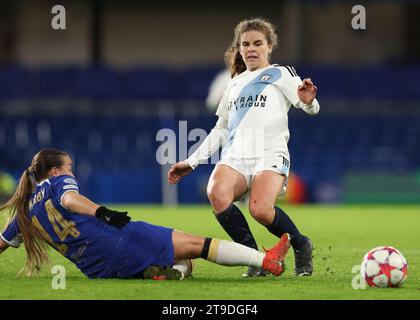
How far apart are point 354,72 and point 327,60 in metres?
2.20

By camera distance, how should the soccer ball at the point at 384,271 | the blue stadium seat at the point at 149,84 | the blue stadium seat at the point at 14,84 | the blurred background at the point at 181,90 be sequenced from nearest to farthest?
the soccer ball at the point at 384,271 < the blurred background at the point at 181,90 < the blue stadium seat at the point at 14,84 < the blue stadium seat at the point at 149,84

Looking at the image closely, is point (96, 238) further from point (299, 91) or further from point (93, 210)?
point (299, 91)

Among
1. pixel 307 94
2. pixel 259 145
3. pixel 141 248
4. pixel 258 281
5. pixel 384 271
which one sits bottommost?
pixel 258 281

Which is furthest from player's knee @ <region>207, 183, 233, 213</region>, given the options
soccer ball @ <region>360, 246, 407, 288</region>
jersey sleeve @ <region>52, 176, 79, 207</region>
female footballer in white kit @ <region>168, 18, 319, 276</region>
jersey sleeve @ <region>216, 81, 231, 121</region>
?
soccer ball @ <region>360, 246, 407, 288</region>

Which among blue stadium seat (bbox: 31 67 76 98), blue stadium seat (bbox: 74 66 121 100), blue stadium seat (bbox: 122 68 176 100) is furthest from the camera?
blue stadium seat (bbox: 122 68 176 100)

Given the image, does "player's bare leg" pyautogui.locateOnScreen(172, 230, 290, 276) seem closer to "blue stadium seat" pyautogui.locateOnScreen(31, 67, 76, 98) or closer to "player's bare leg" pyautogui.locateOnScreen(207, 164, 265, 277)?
"player's bare leg" pyautogui.locateOnScreen(207, 164, 265, 277)

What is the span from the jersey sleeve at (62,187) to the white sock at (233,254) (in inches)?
40.5

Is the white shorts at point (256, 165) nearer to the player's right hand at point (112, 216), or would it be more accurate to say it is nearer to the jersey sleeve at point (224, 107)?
the jersey sleeve at point (224, 107)

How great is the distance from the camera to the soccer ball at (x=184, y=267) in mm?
7449

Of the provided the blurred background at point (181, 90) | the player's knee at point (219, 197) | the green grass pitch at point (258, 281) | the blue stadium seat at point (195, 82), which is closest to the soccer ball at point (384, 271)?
the green grass pitch at point (258, 281)

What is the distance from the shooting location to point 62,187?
7.27m

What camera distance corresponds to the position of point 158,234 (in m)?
7.30

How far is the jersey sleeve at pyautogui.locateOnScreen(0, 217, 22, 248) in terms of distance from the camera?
760 cm

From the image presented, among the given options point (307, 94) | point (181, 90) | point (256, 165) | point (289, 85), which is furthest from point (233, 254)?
point (181, 90)
